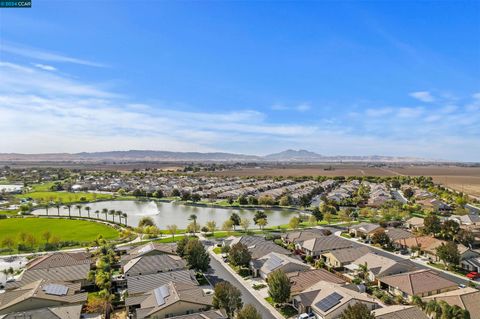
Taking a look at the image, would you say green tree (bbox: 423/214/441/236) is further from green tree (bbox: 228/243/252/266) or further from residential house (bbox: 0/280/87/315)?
residential house (bbox: 0/280/87/315)

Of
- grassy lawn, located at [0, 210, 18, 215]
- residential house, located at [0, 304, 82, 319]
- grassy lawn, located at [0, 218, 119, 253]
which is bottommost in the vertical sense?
grassy lawn, located at [0, 218, 119, 253]

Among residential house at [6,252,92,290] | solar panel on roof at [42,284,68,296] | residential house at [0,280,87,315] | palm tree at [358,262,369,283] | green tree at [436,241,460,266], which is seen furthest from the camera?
green tree at [436,241,460,266]

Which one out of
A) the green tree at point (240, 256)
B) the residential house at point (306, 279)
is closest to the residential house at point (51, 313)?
the green tree at point (240, 256)

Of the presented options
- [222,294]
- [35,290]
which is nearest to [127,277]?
[35,290]

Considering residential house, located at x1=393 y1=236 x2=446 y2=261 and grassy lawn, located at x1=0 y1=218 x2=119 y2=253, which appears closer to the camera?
residential house, located at x1=393 y1=236 x2=446 y2=261

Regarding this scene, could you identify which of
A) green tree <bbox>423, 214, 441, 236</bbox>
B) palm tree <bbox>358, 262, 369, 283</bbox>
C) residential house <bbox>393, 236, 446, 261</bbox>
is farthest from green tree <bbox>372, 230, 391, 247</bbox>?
palm tree <bbox>358, 262, 369, 283</bbox>

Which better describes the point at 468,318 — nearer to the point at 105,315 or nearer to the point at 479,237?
the point at 105,315

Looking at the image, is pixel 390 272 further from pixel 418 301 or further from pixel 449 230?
pixel 449 230
